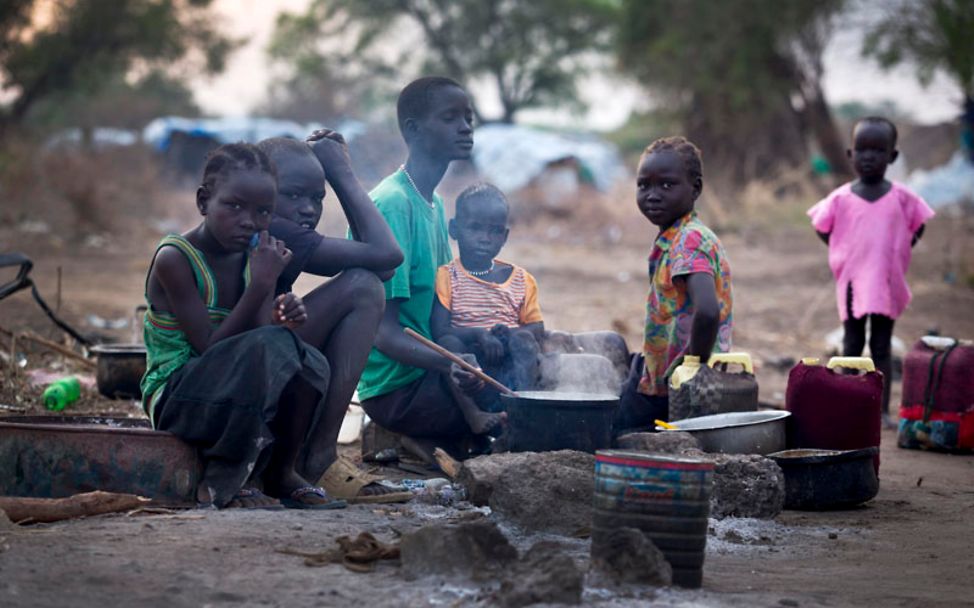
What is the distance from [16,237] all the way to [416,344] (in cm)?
1269

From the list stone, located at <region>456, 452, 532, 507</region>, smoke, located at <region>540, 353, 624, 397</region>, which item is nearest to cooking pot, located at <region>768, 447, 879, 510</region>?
smoke, located at <region>540, 353, 624, 397</region>

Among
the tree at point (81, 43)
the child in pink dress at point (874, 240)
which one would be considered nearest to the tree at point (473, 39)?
the tree at point (81, 43)

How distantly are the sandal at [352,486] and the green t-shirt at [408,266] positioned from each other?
70 cm

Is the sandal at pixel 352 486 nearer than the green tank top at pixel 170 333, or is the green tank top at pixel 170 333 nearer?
the green tank top at pixel 170 333

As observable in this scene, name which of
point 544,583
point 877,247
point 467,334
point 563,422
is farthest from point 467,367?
point 877,247

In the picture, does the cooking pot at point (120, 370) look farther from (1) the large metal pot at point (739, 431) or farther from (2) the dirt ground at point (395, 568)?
(1) the large metal pot at point (739, 431)

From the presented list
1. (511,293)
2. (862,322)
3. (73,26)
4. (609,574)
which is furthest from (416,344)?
(73,26)

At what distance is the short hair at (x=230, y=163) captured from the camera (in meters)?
3.73

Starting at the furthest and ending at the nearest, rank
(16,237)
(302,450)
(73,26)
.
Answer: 1. (73,26)
2. (16,237)
3. (302,450)

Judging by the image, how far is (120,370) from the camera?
5.65 metres

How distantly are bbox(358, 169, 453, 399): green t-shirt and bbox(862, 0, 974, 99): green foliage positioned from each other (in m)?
14.2

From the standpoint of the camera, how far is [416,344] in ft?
15.3

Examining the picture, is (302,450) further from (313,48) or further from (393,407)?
(313,48)

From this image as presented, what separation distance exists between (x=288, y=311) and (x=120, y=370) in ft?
7.76
